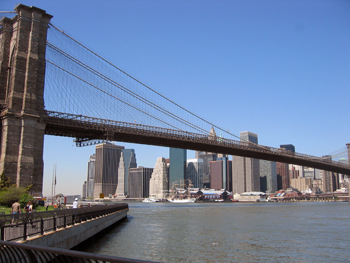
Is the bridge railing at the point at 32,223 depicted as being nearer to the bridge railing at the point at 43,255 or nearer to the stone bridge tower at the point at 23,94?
the bridge railing at the point at 43,255

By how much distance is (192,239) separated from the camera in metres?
23.0

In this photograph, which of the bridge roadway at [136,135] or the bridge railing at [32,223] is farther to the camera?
the bridge roadway at [136,135]

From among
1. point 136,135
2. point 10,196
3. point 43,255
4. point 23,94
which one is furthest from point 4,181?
point 43,255

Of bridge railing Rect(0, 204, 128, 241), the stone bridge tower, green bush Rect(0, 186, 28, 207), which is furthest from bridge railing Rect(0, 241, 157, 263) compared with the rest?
the stone bridge tower

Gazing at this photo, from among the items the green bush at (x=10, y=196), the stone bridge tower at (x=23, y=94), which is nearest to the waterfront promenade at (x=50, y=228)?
the green bush at (x=10, y=196)

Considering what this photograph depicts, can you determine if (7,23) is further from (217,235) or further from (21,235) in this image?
(21,235)

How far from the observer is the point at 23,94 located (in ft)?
134

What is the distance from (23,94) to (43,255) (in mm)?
38576

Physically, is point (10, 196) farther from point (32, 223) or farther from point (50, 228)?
point (32, 223)

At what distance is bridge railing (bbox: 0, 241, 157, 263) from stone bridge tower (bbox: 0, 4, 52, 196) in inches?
1354

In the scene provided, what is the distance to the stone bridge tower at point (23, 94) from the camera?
39.2m

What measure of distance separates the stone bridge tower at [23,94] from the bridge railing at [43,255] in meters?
34.4

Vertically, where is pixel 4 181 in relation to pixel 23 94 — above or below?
below

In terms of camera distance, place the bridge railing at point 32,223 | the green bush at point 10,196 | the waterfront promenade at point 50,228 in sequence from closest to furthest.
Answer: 1. the bridge railing at point 32,223
2. the waterfront promenade at point 50,228
3. the green bush at point 10,196
